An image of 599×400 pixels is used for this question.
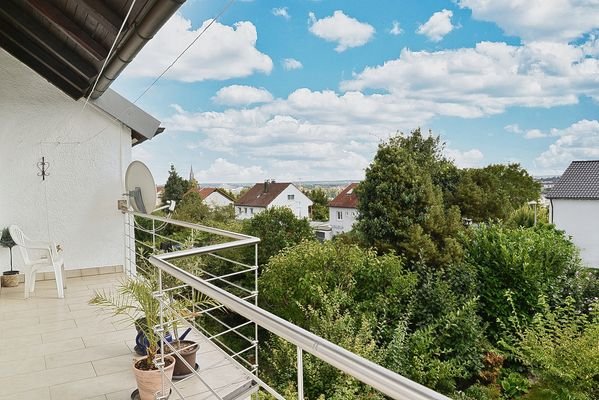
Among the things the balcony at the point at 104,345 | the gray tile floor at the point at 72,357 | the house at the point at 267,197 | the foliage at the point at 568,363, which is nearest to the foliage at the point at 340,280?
the foliage at the point at 568,363

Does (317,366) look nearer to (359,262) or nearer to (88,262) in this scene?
(359,262)

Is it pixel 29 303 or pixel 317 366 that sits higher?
pixel 29 303

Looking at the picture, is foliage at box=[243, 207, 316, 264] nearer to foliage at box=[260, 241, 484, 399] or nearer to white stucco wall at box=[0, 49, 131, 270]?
foliage at box=[260, 241, 484, 399]

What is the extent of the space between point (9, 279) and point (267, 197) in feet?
87.6

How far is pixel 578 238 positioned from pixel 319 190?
22.6m

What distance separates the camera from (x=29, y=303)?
4824 mm

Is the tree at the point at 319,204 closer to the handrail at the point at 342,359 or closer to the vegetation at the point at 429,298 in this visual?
the vegetation at the point at 429,298

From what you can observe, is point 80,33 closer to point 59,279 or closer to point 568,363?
point 59,279

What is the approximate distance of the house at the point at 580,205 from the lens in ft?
58.2

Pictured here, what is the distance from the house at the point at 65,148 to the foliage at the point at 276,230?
565 centimetres

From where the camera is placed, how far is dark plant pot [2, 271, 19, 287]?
5461 mm

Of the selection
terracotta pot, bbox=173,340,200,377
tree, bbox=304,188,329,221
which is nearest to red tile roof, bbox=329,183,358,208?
tree, bbox=304,188,329,221

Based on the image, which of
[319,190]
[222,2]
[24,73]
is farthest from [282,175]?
[222,2]

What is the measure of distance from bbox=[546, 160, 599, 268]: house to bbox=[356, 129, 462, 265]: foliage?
10.0 meters
